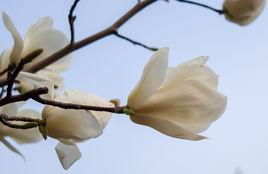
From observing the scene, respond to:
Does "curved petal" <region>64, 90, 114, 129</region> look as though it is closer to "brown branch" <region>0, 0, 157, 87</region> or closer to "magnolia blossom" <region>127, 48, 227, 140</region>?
"magnolia blossom" <region>127, 48, 227, 140</region>

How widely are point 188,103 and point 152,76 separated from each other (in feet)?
0.15

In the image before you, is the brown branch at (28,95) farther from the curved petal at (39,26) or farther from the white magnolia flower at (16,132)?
the curved petal at (39,26)

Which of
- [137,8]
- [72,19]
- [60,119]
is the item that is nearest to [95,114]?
[60,119]

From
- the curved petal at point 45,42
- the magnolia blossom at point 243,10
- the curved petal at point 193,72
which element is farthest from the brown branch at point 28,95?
the magnolia blossom at point 243,10

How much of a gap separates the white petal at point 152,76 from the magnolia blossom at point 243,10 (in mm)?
378

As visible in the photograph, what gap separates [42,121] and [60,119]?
0.10 feet

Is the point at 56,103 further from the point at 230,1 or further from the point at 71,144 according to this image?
the point at 230,1

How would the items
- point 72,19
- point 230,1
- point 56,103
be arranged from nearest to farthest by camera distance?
point 56,103 < point 72,19 < point 230,1

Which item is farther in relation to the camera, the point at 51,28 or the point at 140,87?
the point at 51,28

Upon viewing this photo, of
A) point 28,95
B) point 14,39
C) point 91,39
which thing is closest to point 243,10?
point 91,39

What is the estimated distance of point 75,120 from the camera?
1.84 feet

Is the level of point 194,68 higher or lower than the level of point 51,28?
higher

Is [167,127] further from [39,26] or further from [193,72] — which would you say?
[39,26]

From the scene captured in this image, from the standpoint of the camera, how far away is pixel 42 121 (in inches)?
23.1
